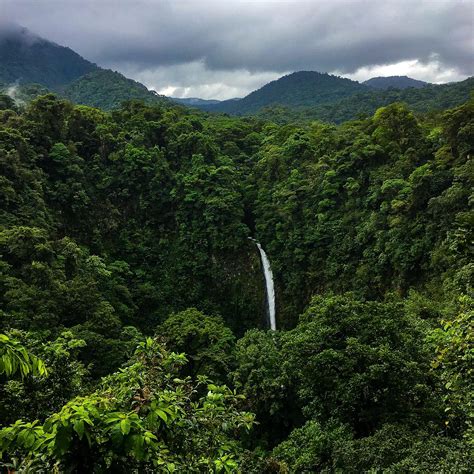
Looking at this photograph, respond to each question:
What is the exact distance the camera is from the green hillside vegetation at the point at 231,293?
3447mm

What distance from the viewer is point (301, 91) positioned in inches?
4090

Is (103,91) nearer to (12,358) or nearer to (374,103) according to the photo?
(374,103)

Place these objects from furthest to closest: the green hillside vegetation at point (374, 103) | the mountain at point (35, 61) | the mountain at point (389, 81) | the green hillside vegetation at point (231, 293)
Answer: the mountain at point (389, 81), the mountain at point (35, 61), the green hillside vegetation at point (374, 103), the green hillside vegetation at point (231, 293)

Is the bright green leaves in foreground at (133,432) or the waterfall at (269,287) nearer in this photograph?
the bright green leaves in foreground at (133,432)

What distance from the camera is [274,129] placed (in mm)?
35469

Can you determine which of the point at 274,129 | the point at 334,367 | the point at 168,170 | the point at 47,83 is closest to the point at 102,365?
the point at 334,367

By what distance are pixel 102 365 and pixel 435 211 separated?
14700mm

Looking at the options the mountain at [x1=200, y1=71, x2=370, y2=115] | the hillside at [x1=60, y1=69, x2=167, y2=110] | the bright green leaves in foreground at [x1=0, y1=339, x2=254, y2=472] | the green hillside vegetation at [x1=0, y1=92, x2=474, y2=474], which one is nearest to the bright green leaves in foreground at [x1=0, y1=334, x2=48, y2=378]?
the green hillside vegetation at [x1=0, y1=92, x2=474, y2=474]

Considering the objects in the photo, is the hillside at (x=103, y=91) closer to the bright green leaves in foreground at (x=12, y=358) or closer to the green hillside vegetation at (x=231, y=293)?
the green hillside vegetation at (x=231, y=293)

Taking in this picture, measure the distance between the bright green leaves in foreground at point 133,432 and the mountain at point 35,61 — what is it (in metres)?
93.5

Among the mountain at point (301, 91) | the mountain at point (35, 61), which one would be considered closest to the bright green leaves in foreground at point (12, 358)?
the mountain at point (35, 61)

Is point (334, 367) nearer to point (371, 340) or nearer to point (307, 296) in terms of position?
point (371, 340)

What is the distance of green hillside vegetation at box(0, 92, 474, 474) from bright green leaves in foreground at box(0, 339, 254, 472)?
15mm

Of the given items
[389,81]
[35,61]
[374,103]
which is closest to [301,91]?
[374,103]
